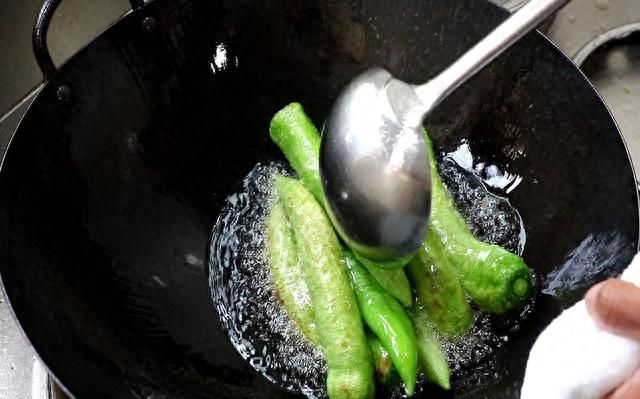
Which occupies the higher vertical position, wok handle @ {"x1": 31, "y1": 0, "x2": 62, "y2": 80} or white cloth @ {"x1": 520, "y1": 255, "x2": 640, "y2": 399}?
wok handle @ {"x1": 31, "y1": 0, "x2": 62, "y2": 80}

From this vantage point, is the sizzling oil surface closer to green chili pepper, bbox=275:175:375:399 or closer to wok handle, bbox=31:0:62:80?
green chili pepper, bbox=275:175:375:399

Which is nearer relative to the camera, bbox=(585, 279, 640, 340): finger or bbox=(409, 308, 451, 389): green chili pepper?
bbox=(585, 279, 640, 340): finger

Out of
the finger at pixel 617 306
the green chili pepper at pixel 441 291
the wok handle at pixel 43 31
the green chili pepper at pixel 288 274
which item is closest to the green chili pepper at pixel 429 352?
the green chili pepper at pixel 441 291

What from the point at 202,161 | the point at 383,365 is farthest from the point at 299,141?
the point at 383,365

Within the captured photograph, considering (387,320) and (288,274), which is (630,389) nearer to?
(387,320)

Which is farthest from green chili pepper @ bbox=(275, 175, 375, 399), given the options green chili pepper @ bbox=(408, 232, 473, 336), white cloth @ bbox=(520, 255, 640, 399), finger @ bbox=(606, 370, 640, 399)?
finger @ bbox=(606, 370, 640, 399)

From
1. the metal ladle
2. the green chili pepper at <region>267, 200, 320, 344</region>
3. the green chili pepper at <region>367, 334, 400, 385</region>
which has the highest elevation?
the metal ladle

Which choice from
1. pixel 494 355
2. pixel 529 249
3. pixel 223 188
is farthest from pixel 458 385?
pixel 223 188
